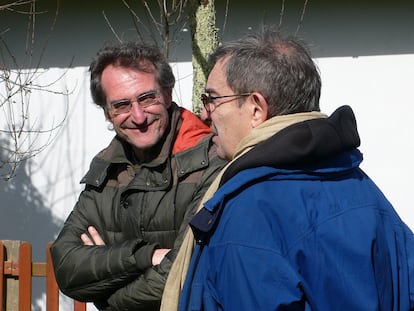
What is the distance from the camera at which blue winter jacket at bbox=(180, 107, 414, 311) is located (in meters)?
1.82

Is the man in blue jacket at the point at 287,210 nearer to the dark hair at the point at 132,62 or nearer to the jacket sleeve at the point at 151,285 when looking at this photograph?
the jacket sleeve at the point at 151,285

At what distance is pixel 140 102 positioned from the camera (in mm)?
2867

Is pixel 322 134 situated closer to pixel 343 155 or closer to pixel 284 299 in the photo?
pixel 343 155

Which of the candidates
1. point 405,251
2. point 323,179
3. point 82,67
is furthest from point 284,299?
point 82,67

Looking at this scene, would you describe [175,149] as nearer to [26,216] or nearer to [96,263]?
[96,263]

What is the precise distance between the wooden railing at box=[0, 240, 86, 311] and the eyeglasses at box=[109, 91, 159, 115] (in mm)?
2743

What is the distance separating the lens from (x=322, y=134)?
6.31 ft

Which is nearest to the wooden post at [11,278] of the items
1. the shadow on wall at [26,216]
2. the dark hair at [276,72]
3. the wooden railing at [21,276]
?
the wooden railing at [21,276]

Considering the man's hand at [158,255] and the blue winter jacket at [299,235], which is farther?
the man's hand at [158,255]

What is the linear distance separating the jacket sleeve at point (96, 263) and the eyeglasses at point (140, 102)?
1.44 ft

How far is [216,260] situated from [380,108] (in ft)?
15.7

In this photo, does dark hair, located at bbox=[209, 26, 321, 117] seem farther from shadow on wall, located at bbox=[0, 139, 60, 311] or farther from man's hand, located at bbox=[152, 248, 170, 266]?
shadow on wall, located at bbox=[0, 139, 60, 311]

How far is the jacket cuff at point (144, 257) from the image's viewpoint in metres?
2.71

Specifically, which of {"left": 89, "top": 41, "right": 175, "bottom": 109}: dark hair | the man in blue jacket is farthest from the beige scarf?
{"left": 89, "top": 41, "right": 175, "bottom": 109}: dark hair
